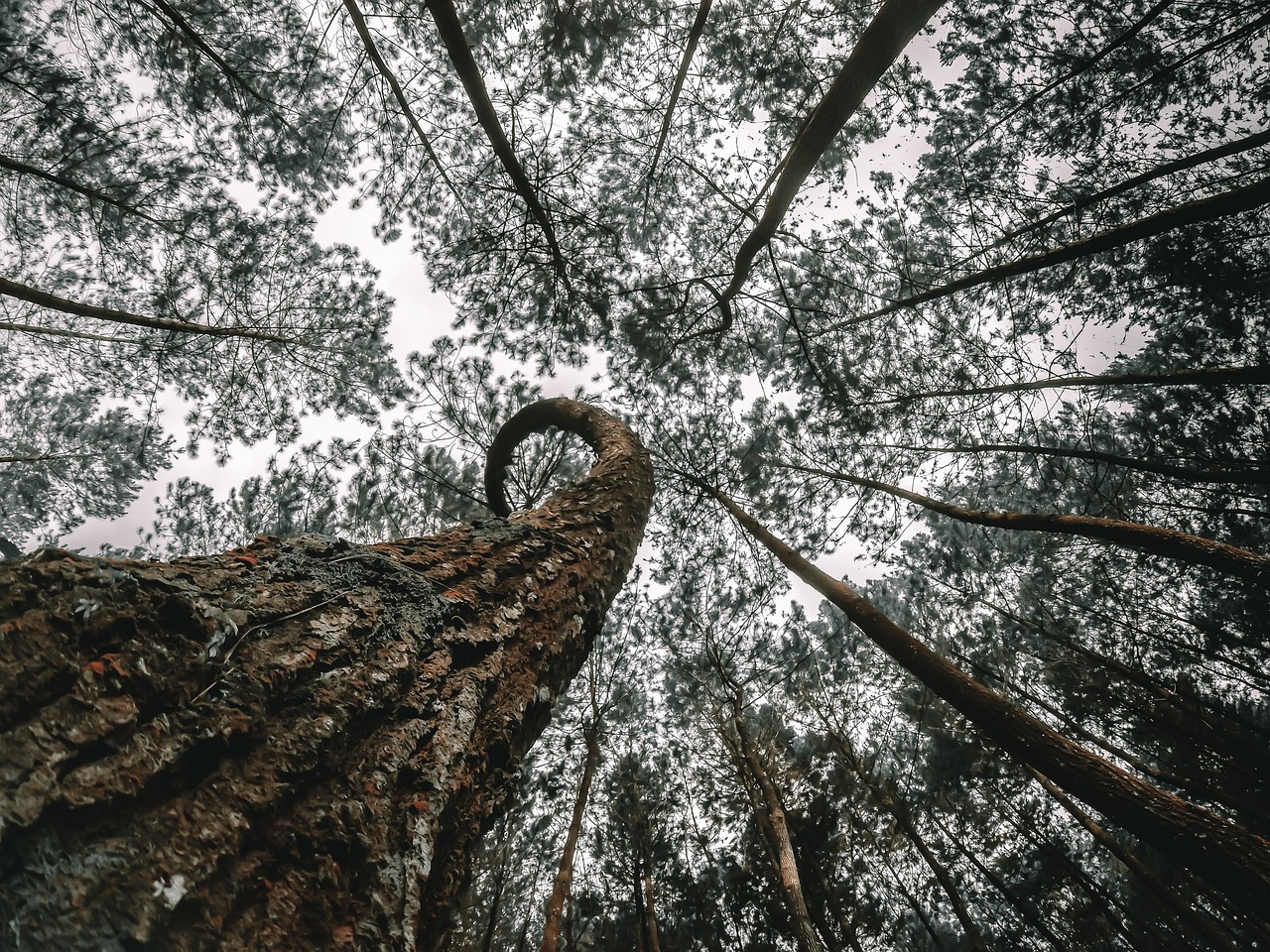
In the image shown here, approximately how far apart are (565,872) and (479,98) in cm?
869

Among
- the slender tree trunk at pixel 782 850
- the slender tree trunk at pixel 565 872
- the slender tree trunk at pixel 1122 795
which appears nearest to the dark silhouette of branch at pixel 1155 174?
the slender tree trunk at pixel 1122 795

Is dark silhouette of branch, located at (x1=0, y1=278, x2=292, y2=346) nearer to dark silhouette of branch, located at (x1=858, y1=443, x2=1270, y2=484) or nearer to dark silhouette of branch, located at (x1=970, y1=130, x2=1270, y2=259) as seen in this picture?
dark silhouette of branch, located at (x1=970, y1=130, x2=1270, y2=259)

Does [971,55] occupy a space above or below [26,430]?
above

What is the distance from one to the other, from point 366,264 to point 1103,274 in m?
8.04

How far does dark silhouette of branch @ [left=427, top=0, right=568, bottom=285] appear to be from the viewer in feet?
8.81

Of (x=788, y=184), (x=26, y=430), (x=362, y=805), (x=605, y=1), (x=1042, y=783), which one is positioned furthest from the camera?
(x=1042, y=783)

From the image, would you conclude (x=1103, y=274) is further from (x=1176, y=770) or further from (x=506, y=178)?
(x=1176, y=770)

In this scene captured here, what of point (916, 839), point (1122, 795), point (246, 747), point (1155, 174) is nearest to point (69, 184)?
point (246, 747)

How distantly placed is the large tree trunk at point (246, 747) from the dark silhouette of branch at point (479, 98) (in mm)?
2982

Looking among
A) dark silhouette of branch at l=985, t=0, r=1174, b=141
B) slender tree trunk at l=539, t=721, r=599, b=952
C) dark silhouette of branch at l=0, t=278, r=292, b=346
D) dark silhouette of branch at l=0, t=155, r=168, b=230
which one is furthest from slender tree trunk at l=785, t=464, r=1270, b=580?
dark silhouette of branch at l=0, t=155, r=168, b=230

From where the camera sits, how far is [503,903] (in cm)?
1435

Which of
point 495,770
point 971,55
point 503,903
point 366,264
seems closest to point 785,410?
point 971,55

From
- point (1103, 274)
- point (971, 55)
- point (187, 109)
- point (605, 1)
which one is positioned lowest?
point (187, 109)

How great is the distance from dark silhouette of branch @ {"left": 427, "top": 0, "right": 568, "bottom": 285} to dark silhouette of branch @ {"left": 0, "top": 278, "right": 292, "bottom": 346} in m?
3.15
